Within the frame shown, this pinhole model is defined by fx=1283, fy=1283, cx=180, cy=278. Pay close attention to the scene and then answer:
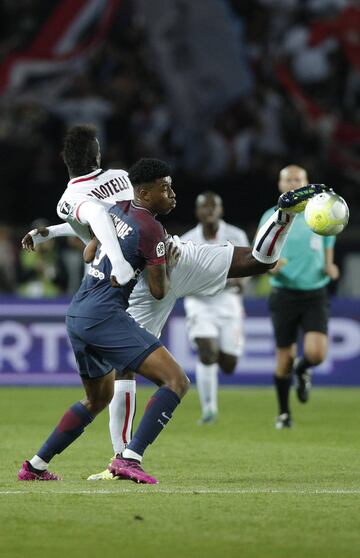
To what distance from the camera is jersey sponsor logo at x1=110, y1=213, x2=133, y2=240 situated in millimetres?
7699

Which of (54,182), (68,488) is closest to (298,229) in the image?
(68,488)

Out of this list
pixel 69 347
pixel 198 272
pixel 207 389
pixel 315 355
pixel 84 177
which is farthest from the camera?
pixel 69 347

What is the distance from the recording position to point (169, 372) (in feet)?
25.1

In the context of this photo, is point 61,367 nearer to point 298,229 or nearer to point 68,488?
point 298,229

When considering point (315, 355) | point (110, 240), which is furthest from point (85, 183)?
point (315, 355)

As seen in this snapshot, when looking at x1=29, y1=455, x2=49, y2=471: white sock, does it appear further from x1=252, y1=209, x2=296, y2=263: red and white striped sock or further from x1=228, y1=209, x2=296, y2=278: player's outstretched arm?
x1=252, y1=209, x2=296, y2=263: red and white striped sock

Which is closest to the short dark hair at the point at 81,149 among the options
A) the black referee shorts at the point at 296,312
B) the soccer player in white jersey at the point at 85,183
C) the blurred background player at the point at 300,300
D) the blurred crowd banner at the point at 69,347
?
the soccer player in white jersey at the point at 85,183

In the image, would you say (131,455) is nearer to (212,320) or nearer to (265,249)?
(265,249)

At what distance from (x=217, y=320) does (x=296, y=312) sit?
Answer: 1.36 m

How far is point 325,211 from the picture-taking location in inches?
298

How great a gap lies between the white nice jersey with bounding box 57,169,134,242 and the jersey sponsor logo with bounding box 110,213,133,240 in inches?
8.3

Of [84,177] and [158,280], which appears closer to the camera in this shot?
[158,280]

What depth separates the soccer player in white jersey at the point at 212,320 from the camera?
12812 millimetres

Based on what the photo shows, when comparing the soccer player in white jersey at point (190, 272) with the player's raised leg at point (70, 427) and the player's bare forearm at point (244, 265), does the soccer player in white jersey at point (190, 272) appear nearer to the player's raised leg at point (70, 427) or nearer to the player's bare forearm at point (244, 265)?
the player's bare forearm at point (244, 265)
